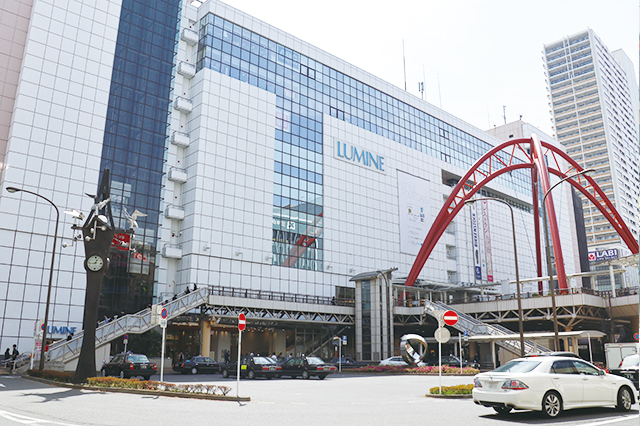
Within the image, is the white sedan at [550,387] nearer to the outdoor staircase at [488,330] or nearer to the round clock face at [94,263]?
the round clock face at [94,263]

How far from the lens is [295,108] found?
64125 mm

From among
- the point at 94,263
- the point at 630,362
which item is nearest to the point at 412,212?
the point at 630,362

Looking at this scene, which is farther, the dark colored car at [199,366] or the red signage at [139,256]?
the red signage at [139,256]

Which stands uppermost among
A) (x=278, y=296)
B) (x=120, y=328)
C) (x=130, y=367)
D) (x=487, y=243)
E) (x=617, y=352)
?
(x=487, y=243)

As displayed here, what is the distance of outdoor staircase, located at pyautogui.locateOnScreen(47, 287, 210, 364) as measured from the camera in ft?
105

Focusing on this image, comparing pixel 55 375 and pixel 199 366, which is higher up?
pixel 55 375

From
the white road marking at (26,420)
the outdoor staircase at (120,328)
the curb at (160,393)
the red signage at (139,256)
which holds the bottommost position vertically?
the curb at (160,393)

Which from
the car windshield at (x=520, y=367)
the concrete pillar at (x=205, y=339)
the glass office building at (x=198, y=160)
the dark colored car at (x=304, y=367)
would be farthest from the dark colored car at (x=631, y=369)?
the glass office building at (x=198, y=160)

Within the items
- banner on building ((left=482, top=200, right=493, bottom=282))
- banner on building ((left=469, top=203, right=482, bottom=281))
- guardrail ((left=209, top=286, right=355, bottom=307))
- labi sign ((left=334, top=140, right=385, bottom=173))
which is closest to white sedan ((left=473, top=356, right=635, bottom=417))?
guardrail ((left=209, top=286, right=355, bottom=307))

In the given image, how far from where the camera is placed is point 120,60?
51.4m

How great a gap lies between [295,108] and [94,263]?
43756 mm

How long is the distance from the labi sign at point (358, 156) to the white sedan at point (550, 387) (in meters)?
55.1

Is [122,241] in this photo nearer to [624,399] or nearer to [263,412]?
[263,412]

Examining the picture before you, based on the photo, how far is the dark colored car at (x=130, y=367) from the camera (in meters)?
28.7
